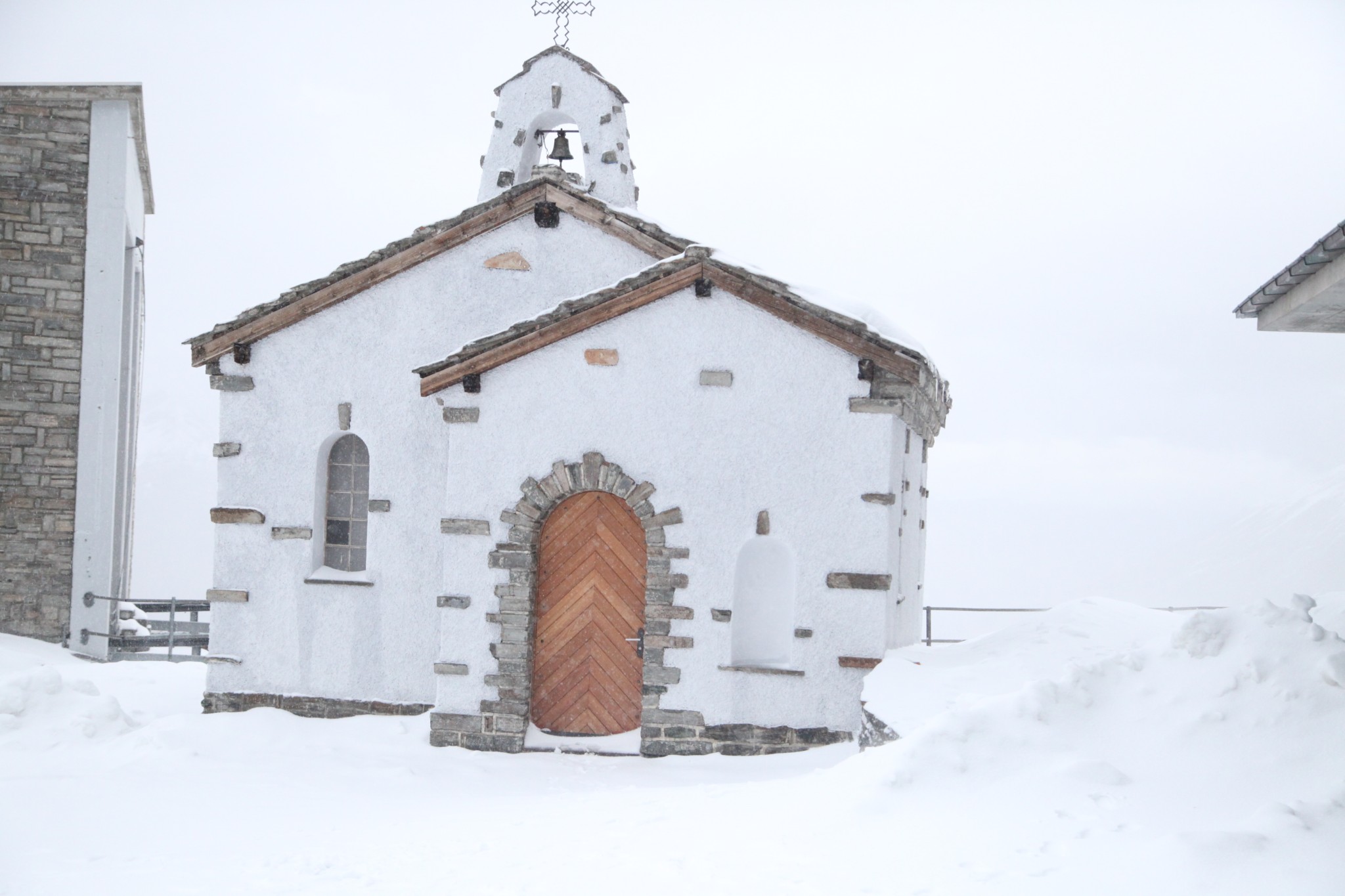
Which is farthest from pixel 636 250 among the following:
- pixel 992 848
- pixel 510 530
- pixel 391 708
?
pixel 992 848

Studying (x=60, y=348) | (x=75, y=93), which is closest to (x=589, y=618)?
(x=60, y=348)

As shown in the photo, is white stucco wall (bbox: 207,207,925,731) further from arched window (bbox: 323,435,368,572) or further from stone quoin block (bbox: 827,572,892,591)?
arched window (bbox: 323,435,368,572)

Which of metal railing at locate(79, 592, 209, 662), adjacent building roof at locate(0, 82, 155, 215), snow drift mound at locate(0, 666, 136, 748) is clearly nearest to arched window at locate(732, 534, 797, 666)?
snow drift mound at locate(0, 666, 136, 748)

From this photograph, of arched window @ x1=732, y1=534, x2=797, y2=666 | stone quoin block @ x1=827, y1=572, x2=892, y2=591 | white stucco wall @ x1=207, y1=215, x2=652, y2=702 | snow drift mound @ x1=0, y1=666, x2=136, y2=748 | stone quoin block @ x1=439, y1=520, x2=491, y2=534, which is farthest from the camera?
white stucco wall @ x1=207, y1=215, x2=652, y2=702

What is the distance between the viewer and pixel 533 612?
11.6 metres

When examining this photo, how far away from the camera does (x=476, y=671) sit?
451 inches

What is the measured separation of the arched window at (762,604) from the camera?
37.2ft

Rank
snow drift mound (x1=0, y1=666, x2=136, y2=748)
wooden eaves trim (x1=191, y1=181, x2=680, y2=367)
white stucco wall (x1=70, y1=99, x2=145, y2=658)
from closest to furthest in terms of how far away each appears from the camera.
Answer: snow drift mound (x1=0, y1=666, x2=136, y2=748) → wooden eaves trim (x1=191, y1=181, x2=680, y2=367) → white stucco wall (x1=70, y1=99, x2=145, y2=658)

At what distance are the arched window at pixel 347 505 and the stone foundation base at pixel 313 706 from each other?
4.91ft

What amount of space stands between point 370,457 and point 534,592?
2803 millimetres

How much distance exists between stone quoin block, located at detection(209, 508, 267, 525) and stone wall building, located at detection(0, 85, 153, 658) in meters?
4.50

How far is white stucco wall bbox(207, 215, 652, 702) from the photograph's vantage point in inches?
500

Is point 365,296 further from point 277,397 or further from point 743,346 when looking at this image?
point 743,346

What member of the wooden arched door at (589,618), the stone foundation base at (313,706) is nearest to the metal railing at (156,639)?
the stone foundation base at (313,706)
